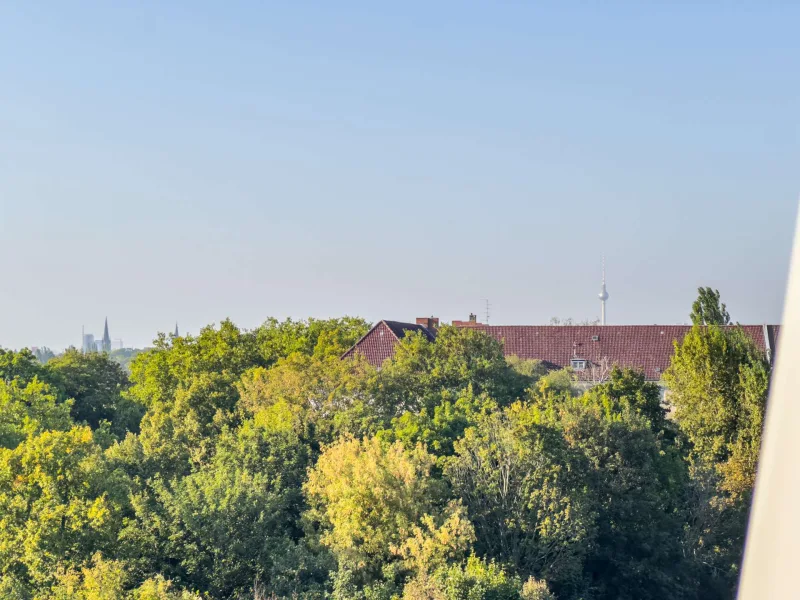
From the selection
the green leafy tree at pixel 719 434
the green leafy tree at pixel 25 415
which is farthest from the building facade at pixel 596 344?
the green leafy tree at pixel 25 415

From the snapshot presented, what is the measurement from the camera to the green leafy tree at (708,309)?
3878cm

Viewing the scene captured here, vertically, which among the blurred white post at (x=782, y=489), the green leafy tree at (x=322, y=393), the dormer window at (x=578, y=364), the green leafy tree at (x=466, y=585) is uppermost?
the blurred white post at (x=782, y=489)

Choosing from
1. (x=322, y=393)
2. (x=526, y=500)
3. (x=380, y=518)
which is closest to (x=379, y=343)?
(x=322, y=393)

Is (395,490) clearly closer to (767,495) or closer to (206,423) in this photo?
(206,423)

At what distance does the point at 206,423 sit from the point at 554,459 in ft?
54.0

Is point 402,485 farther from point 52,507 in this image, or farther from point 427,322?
point 427,322

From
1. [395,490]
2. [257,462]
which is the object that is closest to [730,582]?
[395,490]

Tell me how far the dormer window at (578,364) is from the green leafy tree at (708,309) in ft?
77.8

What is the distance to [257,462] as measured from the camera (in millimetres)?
30469

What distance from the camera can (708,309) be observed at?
3888 centimetres

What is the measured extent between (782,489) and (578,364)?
6086 centimetres

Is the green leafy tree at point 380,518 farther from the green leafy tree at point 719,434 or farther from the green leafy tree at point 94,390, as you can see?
the green leafy tree at point 94,390

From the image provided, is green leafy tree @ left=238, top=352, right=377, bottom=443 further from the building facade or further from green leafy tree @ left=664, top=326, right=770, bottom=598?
the building facade

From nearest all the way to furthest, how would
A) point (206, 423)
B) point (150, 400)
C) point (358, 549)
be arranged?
point (358, 549)
point (206, 423)
point (150, 400)
